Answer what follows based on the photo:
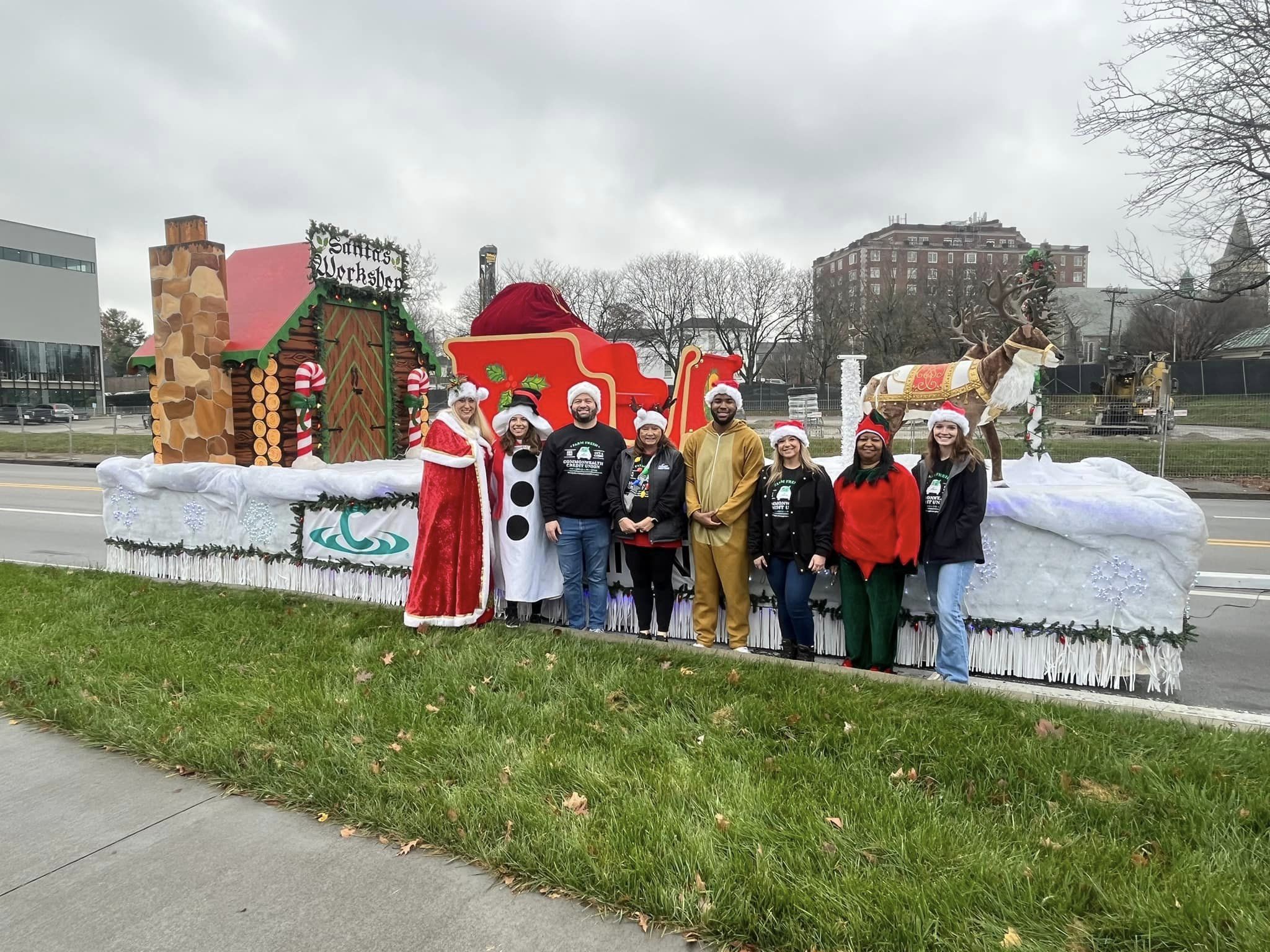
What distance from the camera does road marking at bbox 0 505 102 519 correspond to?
39.7ft

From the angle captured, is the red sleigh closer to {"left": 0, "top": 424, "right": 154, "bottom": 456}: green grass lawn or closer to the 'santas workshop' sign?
the 'santas workshop' sign

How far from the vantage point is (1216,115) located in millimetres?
12805

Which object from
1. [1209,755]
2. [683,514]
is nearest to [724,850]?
[1209,755]

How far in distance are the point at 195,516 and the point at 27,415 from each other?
44.7 metres

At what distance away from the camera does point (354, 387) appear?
1143 centimetres

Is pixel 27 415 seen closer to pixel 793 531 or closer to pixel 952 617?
pixel 793 531

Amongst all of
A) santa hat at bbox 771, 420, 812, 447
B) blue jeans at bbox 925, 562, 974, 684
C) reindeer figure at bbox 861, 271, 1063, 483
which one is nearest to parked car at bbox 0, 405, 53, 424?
reindeer figure at bbox 861, 271, 1063, 483

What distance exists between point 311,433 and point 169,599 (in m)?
4.24

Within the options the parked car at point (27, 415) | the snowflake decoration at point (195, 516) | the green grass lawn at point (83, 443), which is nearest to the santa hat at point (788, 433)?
the snowflake decoration at point (195, 516)

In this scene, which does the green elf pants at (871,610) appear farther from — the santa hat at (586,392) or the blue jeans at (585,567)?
the santa hat at (586,392)

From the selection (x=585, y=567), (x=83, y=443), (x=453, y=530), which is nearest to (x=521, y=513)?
(x=453, y=530)

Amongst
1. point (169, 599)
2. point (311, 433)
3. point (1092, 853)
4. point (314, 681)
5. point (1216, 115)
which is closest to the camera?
point (1092, 853)

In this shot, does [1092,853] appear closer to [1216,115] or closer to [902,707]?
[902,707]

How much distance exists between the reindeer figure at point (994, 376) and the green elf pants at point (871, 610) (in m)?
2.44
